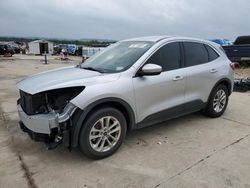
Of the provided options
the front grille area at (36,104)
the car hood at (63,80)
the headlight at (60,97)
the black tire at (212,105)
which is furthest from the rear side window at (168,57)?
the front grille area at (36,104)

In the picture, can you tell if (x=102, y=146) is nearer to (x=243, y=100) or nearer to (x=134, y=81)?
(x=134, y=81)

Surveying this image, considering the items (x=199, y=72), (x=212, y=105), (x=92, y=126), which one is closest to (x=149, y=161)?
(x=92, y=126)

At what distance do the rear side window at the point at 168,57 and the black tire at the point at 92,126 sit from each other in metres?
0.98

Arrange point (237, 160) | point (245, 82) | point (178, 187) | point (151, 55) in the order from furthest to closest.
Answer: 1. point (245, 82)
2. point (151, 55)
3. point (237, 160)
4. point (178, 187)

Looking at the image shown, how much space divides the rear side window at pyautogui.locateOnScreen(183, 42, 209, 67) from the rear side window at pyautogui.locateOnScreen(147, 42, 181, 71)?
0.22 meters

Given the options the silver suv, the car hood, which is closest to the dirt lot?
the silver suv

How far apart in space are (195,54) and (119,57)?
1471 millimetres

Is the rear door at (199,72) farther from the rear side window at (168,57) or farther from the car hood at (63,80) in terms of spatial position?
the car hood at (63,80)

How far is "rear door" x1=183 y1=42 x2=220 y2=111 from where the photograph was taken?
451 centimetres

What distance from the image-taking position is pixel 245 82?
8281 mm

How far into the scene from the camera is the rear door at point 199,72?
4515 mm

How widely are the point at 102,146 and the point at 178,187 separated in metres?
1.15

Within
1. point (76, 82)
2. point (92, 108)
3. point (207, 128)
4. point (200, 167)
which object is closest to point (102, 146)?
point (92, 108)

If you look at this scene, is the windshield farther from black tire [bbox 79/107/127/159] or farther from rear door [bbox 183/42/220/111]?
rear door [bbox 183/42/220/111]
